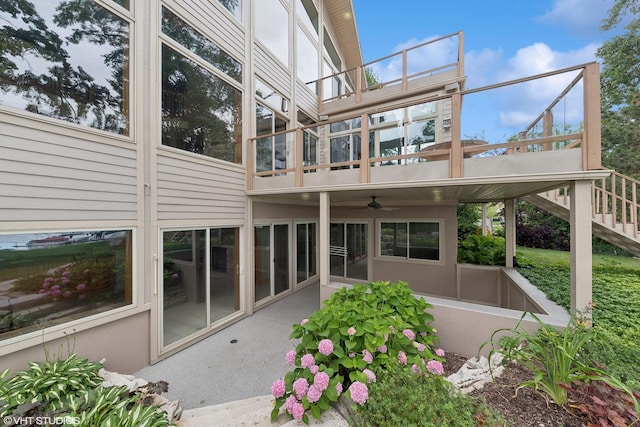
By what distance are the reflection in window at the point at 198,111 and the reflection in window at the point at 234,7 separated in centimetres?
170

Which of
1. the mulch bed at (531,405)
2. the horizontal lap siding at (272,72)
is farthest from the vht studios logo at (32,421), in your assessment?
the horizontal lap siding at (272,72)

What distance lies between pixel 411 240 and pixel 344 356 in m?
5.57

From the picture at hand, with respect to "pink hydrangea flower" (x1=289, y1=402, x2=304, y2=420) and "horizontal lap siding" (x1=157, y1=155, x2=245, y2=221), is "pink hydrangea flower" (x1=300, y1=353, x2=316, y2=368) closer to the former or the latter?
"pink hydrangea flower" (x1=289, y1=402, x2=304, y2=420)

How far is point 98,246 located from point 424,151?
4.93m

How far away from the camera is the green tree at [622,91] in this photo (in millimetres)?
9810

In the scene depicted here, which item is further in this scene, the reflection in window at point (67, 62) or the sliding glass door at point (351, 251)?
the sliding glass door at point (351, 251)

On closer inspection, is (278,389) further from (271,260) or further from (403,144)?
(271,260)

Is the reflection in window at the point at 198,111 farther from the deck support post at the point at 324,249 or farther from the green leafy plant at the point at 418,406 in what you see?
the green leafy plant at the point at 418,406

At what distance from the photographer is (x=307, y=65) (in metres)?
8.33

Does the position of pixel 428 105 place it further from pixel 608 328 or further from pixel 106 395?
pixel 106 395

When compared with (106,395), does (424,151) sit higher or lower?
higher

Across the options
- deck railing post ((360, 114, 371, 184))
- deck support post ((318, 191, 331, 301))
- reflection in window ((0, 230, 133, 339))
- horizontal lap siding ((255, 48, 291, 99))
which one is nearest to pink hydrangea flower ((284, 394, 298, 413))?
deck support post ((318, 191, 331, 301))

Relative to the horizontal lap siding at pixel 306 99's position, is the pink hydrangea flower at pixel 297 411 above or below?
below

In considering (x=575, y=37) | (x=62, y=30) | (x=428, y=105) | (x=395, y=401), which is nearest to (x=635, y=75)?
(x=428, y=105)
